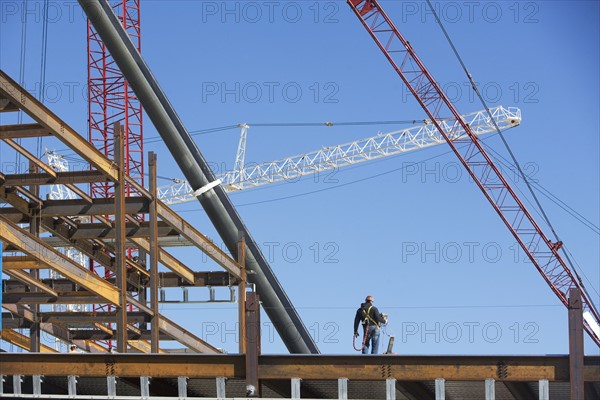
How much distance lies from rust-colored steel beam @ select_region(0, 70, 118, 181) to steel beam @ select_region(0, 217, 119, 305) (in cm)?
304

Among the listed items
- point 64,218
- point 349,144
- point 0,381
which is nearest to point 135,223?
point 64,218

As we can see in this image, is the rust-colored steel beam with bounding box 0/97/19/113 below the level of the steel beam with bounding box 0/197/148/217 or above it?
above

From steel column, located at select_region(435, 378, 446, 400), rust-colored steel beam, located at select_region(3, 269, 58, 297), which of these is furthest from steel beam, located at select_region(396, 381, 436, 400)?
rust-colored steel beam, located at select_region(3, 269, 58, 297)

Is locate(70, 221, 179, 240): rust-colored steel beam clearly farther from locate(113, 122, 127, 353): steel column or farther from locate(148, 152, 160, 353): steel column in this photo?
locate(113, 122, 127, 353): steel column

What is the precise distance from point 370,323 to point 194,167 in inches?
511

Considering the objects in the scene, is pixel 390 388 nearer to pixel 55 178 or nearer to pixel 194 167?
pixel 55 178

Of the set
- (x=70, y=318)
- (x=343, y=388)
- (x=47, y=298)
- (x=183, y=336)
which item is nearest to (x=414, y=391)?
(x=343, y=388)

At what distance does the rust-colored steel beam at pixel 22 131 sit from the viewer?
106 feet

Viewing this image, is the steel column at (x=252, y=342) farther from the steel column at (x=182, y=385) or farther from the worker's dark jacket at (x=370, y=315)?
the worker's dark jacket at (x=370, y=315)

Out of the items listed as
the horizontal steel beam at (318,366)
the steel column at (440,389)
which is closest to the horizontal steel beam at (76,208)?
the horizontal steel beam at (318,366)

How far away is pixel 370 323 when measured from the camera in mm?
29906

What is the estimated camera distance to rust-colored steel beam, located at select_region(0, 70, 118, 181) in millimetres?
29984

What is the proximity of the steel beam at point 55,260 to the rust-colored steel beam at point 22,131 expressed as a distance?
3.17m

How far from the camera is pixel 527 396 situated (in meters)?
24.8
